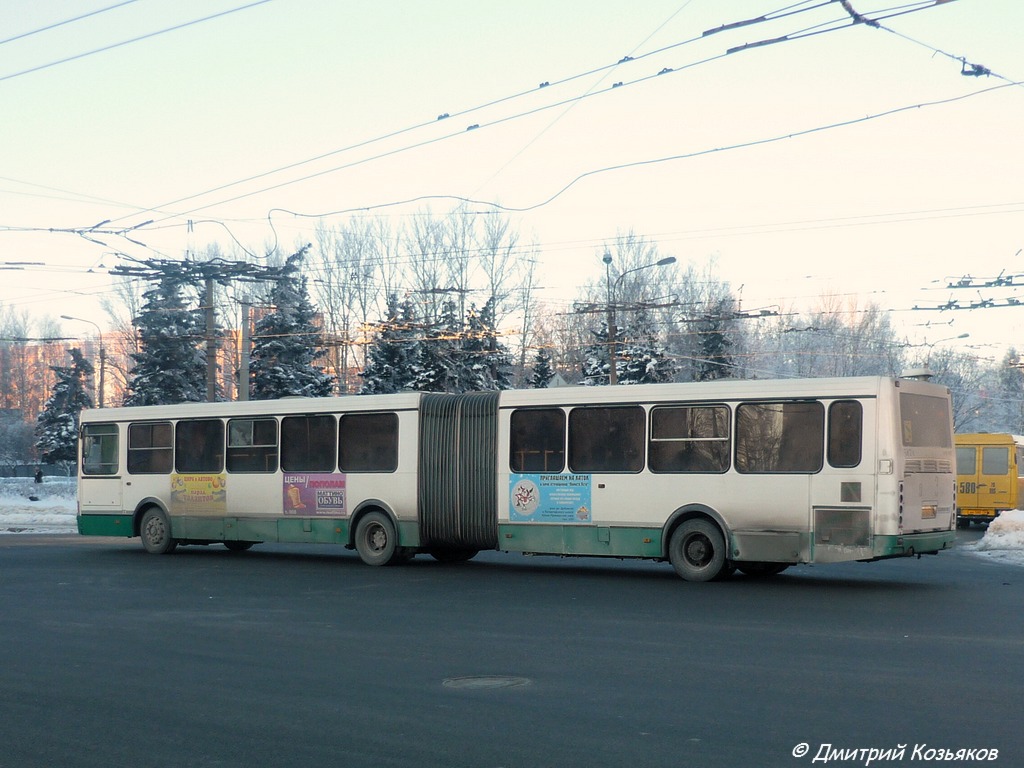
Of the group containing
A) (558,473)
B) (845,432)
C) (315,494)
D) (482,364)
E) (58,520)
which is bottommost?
(58,520)

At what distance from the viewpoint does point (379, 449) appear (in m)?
20.0

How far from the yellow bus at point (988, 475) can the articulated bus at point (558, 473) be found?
1974 cm

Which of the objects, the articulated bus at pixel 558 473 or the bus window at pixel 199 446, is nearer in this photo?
the articulated bus at pixel 558 473

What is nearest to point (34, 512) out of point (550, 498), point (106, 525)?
point (106, 525)

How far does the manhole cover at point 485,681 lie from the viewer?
8633 millimetres

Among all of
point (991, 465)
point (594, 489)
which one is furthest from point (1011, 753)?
point (991, 465)

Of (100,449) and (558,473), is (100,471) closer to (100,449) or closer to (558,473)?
(100,449)

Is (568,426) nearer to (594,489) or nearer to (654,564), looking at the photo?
(594,489)

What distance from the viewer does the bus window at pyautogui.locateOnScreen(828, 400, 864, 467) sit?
15.3m

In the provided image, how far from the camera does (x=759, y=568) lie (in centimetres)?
1734

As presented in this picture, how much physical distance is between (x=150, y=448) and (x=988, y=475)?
2369cm

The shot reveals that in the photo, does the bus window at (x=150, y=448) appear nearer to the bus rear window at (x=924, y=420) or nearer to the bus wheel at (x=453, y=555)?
the bus wheel at (x=453, y=555)

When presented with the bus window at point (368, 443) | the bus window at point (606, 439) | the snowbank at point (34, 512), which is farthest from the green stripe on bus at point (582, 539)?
the snowbank at point (34, 512)

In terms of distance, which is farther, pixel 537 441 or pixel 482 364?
pixel 482 364
